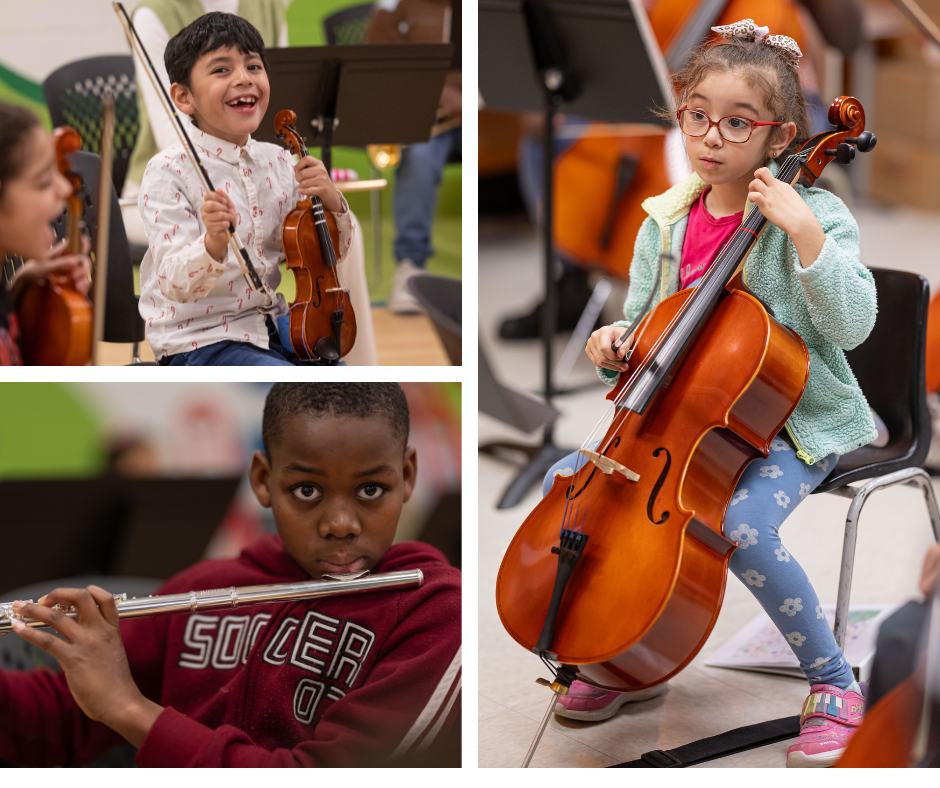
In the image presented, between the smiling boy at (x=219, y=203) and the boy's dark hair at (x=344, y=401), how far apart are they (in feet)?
0.30

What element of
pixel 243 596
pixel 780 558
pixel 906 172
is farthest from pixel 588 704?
pixel 906 172

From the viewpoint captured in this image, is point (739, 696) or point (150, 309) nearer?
point (150, 309)

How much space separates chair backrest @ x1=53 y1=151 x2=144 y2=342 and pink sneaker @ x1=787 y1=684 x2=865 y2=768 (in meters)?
1.03

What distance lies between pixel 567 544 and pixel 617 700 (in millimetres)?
411

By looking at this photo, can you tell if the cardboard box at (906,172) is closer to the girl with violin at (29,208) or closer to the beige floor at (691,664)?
the beige floor at (691,664)

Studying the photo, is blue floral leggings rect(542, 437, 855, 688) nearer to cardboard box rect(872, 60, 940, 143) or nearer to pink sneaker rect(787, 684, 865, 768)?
pink sneaker rect(787, 684, 865, 768)

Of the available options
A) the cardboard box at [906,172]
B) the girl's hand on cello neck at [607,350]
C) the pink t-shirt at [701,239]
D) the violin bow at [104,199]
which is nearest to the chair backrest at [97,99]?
the violin bow at [104,199]

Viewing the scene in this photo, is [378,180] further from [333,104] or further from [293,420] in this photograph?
[293,420]

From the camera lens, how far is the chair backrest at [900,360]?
1.54m

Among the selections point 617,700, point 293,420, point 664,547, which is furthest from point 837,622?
point 293,420

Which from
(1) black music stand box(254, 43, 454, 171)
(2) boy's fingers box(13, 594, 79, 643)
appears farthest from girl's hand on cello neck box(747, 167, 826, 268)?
(2) boy's fingers box(13, 594, 79, 643)

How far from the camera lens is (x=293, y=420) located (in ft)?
4.61

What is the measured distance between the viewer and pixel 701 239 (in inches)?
55.6

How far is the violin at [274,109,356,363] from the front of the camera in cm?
129
